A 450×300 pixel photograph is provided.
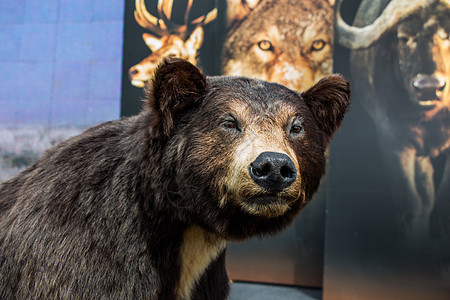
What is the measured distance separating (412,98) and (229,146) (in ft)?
A: 10.3

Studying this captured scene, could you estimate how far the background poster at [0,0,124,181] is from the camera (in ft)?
16.7

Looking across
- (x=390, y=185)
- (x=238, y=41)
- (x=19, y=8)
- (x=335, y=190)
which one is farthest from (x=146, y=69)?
(x=390, y=185)

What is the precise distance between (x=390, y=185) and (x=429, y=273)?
964mm

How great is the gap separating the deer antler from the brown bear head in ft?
10.3

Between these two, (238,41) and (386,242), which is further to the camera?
(238,41)

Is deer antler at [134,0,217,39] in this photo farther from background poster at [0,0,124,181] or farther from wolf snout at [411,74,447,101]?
wolf snout at [411,74,447,101]

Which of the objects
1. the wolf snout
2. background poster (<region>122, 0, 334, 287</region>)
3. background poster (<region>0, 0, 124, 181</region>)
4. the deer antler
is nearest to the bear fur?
the wolf snout

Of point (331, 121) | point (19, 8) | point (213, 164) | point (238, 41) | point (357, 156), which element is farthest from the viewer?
point (19, 8)

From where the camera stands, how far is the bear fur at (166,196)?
174 cm

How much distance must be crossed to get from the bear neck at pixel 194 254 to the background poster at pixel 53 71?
3.50 metres

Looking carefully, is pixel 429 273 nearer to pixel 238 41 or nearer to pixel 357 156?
pixel 357 156

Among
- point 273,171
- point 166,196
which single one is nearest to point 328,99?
point 273,171

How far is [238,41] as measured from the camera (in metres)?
4.83

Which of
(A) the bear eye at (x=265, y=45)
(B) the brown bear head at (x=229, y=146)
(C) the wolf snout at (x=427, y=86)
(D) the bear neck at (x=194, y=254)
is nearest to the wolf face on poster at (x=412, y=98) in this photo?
(C) the wolf snout at (x=427, y=86)
